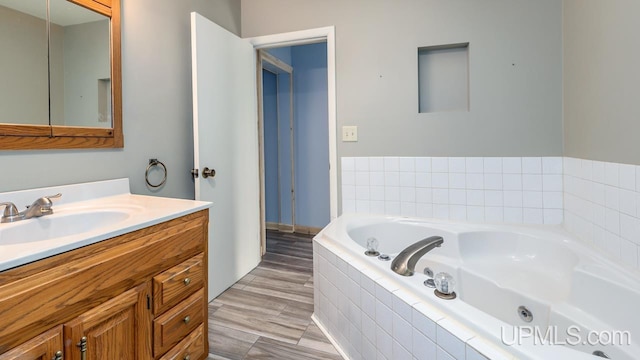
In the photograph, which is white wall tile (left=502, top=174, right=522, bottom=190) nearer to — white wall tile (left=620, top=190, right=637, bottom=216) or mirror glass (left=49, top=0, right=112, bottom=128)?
white wall tile (left=620, top=190, right=637, bottom=216)

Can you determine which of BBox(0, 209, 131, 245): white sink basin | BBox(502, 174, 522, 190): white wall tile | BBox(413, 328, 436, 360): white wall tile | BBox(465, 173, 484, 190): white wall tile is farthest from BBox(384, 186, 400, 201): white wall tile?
BBox(0, 209, 131, 245): white sink basin

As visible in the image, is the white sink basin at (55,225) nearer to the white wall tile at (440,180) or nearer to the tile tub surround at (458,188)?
the tile tub surround at (458,188)

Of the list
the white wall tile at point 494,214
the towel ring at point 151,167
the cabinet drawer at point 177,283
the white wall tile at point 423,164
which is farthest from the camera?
the white wall tile at point 423,164

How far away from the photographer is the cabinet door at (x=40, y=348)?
30.4 inches

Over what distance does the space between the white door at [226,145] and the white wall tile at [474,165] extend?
1.69 m

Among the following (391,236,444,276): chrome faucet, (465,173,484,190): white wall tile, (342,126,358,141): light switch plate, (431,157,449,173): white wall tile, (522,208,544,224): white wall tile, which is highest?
(342,126,358,141): light switch plate

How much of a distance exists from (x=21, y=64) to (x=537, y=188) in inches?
112

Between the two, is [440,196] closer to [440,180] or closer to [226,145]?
[440,180]

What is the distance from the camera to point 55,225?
1208 mm

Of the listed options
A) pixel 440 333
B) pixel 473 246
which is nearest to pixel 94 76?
pixel 440 333

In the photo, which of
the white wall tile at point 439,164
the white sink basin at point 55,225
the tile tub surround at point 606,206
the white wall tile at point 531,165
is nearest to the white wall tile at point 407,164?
the white wall tile at point 439,164

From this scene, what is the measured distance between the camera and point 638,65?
1242 millimetres

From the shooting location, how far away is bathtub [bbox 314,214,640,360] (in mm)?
956

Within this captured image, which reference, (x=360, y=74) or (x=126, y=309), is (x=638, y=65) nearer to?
(x=360, y=74)
